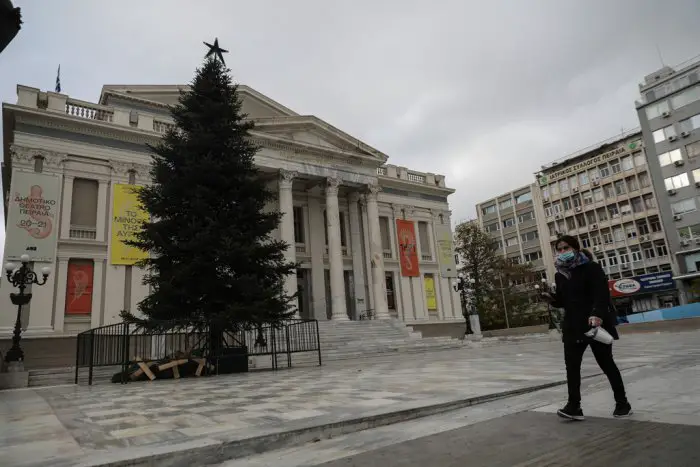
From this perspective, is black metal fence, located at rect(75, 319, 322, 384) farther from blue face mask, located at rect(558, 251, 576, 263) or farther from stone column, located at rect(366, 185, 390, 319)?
stone column, located at rect(366, 185, 390, 319)

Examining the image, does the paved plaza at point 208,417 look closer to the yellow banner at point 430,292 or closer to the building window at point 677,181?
the yellow banner at point 430,292

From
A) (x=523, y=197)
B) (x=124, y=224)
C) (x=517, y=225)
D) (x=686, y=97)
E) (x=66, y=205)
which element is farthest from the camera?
(x=517, y=225)

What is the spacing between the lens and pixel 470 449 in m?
3.19

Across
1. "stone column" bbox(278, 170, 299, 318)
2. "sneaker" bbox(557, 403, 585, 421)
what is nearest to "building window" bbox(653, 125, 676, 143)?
"stone column" bbox(278, 170, 299, 318)

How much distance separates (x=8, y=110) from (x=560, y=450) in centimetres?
2403

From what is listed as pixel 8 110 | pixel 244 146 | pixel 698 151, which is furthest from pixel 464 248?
pixel 8 110

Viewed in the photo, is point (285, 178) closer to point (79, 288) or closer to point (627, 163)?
point (79, 288)

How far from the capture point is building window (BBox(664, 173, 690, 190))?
43562 millimetres

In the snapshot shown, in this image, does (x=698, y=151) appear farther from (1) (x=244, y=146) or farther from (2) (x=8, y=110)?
Result: (2) (x=8, y=110)

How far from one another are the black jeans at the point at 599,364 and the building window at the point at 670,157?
165 ft

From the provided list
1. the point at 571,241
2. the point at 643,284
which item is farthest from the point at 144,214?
the point at 643,284

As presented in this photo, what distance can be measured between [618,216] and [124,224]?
167 feet

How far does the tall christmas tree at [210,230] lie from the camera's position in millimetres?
13203

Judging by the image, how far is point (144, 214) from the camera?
72.6ft
